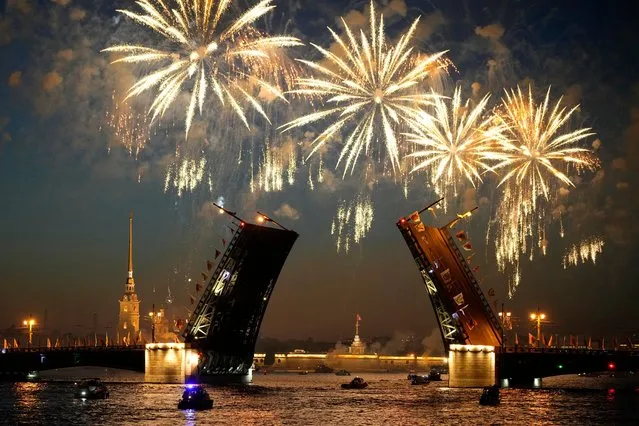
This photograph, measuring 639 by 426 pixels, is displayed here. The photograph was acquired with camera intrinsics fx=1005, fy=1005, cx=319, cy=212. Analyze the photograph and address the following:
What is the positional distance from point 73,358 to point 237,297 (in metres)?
30.7

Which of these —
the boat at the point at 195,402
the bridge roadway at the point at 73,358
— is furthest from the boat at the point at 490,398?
the bridge roadway at the point at 73,358

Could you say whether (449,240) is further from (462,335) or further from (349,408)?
(349,408)

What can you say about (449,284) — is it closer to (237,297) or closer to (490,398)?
(490,398)

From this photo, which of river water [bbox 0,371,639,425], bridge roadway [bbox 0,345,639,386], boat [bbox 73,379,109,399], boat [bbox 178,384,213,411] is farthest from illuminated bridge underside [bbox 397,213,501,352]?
boat [bbox 73,379,109,399]

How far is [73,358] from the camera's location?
4523 inches

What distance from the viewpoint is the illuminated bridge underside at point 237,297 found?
294 ft

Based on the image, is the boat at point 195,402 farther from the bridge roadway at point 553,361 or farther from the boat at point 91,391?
the bridge roadway at point 553,361

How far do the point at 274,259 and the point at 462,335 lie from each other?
18.7 metres

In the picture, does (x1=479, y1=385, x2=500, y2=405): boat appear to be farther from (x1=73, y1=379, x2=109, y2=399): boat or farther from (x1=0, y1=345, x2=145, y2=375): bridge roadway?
(x1=0, y1=345, x2=145, y2=375): bridge roadway

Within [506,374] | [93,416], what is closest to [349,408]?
[93,416]

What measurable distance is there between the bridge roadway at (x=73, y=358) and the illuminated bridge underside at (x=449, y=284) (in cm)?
3614

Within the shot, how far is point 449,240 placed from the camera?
8912 cm

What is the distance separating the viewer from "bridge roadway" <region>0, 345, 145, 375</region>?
11075 centimetres

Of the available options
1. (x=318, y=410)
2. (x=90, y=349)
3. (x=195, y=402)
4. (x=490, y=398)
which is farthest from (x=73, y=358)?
(x=490, y=398)
